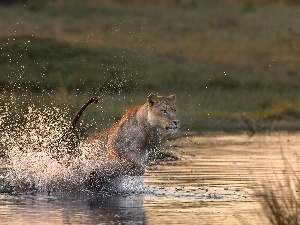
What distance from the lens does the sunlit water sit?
12.1m

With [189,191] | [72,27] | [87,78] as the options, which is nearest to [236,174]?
[189,191]

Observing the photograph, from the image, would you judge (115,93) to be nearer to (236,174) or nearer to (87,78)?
(87,78)

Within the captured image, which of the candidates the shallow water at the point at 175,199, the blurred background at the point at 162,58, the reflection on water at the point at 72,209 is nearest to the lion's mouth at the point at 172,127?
the shallow water at the point at 175,199

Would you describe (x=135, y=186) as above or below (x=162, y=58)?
below

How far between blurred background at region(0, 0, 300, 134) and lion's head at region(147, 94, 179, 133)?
142 inches

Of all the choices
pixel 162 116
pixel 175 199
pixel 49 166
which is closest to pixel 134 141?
pixel 162 116

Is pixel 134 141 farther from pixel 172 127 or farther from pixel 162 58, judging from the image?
pixel 162 58

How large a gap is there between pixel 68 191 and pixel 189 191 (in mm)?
Result: 1411

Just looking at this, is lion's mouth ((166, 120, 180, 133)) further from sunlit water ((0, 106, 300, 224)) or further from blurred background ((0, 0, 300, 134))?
blurred background ((0, 0, 300, 134))

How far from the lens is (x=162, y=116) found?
Answer: 14.1m

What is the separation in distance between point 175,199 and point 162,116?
1.14 meters

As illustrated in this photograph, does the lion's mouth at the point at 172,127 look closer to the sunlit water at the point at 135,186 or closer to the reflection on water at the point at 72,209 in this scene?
the sunlit water at the point at 135,186

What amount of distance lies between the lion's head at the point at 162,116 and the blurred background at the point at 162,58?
3.60 m

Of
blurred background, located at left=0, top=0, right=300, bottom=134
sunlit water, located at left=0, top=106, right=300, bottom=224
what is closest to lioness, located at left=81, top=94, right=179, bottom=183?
sunlit water, located at left=0, top=106, right=300, bottom=224
